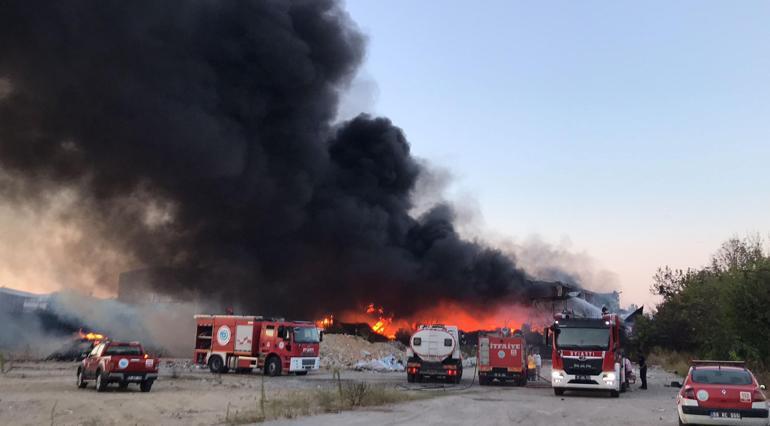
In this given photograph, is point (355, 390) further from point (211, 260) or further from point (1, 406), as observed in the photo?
point (211, 260)

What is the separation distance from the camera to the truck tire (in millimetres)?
32031

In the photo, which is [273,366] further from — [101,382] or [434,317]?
[434,317]

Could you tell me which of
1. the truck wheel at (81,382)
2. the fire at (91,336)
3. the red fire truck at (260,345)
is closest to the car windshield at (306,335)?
the red fire truck at (260,345)

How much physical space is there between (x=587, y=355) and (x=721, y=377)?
834 cm

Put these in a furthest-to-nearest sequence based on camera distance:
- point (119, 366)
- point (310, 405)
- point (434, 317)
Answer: point (434, 317) < point (119, 366) < point (310, 405)

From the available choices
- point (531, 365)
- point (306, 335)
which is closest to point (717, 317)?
point (531, 365)

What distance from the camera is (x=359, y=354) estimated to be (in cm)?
4566

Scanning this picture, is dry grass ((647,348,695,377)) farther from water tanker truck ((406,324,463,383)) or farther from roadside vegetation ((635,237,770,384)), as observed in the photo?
water tanker truck ((406,324,463,383))

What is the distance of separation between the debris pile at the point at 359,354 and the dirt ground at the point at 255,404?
1455 centimetres

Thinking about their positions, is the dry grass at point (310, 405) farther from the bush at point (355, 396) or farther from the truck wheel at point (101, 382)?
the truck wheel at point (101, 382)

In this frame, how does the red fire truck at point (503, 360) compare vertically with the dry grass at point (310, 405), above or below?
above

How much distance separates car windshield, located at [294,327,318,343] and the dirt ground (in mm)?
5500

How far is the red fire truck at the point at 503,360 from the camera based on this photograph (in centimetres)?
2747

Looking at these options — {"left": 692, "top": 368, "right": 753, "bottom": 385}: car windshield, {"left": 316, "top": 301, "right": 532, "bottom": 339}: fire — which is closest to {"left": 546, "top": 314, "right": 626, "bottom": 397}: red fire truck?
{"left": 692, "top": 368, "right": 753, "bottom": 385}: car windshield
